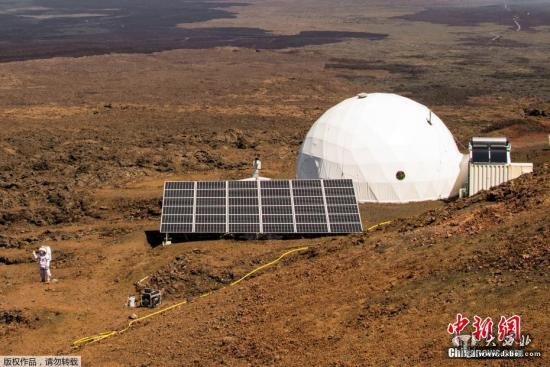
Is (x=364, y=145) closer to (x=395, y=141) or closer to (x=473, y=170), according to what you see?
(x=395, y=141)

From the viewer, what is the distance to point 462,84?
76188 mm

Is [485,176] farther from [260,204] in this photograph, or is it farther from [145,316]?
Answer: [145,316]

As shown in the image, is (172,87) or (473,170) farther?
(172,87)

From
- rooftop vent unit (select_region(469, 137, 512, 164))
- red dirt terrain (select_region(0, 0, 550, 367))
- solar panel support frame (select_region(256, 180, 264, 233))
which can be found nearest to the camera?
red dirt terrain (select_region(0, 0, 550, 367))

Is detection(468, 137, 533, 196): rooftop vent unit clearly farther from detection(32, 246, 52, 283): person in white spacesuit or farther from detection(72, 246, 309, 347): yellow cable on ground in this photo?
detection(32, 246, 52, 283): person in white spacesuit

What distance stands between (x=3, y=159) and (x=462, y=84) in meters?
47.7

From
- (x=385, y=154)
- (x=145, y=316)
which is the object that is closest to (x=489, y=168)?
(x=385, y=154)

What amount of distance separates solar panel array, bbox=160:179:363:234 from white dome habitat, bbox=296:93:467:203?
2.97 m

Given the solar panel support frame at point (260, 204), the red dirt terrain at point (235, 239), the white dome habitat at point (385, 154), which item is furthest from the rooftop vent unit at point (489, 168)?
the solar panel support frame at point (260, 204)

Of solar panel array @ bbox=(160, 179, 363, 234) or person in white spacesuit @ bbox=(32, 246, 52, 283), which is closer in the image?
person in white spacesuit @ bbox=(32, 246, 52, 283)

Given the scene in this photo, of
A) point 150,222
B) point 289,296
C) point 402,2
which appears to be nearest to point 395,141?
point 150,222

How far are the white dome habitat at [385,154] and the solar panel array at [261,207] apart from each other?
297cm

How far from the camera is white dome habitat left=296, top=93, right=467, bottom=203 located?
105 ft

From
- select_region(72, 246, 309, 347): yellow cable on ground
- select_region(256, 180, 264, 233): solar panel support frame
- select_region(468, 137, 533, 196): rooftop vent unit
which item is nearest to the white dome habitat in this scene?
select_region(468, 137, 533, 196): rooftop vent unit
